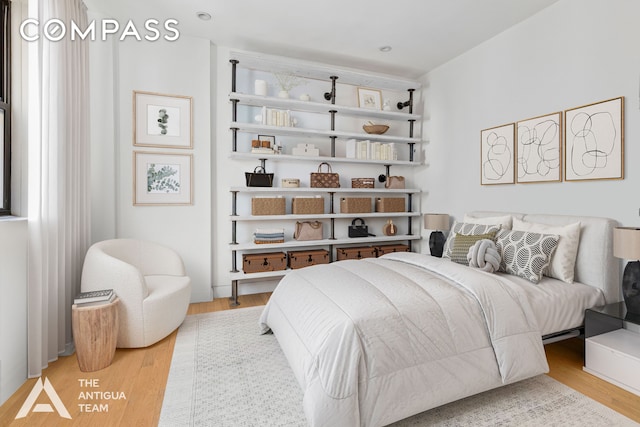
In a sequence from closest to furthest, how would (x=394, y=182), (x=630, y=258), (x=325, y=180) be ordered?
(x=630, y=258)
(x=325, y=180)
(x=394, y=182)

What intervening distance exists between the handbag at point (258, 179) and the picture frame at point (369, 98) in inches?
63.8

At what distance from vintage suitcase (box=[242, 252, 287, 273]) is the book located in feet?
4.63

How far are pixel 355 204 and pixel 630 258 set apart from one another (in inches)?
101

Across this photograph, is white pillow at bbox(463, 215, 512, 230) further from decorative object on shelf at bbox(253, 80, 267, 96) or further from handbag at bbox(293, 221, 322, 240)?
decorative object on shelf at bbox(253, 80, 267, 96)

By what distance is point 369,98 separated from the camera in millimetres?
4234

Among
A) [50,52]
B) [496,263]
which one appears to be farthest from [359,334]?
[50,52]

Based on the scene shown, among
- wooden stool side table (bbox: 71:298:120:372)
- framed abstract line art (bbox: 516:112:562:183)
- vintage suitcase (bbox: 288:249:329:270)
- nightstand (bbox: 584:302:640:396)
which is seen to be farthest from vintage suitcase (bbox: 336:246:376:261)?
wooden stool side table (bbox: 71:298:120:372)

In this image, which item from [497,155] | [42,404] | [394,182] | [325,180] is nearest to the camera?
[42,404]

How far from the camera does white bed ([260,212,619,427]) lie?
4.92ft

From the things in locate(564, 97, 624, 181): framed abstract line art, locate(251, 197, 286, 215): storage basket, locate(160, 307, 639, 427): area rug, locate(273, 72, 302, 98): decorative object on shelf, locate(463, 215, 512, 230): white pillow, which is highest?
locate(273, 72, 302, 98): decorative object on shelf

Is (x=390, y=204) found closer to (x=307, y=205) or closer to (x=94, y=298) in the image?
(x=307, y=205)

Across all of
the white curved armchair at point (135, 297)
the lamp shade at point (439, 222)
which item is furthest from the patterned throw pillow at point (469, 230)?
the white curved armchair at point (135, 297)

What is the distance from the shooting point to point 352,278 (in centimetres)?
213

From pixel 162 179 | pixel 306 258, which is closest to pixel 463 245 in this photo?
pixel 306 258
